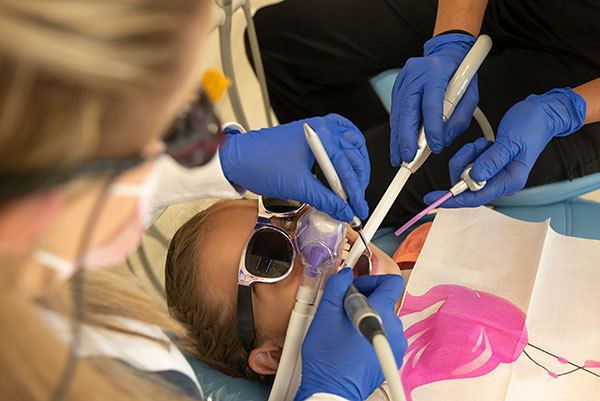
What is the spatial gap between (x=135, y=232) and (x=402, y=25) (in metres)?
1.11

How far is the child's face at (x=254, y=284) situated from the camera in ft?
3.90

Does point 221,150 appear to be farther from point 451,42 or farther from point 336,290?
point 451,42

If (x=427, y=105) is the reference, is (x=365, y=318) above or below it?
below

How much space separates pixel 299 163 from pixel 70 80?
0.79 m

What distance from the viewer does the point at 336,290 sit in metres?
Answer: 1.04

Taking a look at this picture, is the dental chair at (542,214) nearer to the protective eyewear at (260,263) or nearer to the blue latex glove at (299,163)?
the protective eyewear at (260,263)

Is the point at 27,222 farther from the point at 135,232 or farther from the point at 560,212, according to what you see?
the point at 560,212

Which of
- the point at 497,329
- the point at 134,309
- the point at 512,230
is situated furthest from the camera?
the point at 512,230

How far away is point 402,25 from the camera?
1515 mm

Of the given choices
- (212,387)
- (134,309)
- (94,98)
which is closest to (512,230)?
(212,387)

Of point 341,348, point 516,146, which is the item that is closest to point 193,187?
point 341,348

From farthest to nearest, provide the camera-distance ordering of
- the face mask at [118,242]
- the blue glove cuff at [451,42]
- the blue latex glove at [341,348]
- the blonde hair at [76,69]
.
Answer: the blue glove cuff at [451,42] < the blue latex glove at [341,348] < the face mask at [118,242] < the blonde hair at [76,69]

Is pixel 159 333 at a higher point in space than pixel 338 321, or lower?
higher

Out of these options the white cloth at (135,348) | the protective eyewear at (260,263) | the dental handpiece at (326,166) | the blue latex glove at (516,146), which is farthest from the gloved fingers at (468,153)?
the white cloth at (135,348)
